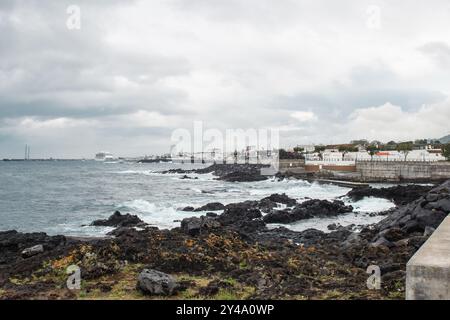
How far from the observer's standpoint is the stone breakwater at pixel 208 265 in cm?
857

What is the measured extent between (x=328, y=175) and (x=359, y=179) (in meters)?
5.95

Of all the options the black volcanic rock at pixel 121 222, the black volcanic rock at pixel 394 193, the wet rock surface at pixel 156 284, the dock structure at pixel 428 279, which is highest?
the dock structure at pixel 428 279

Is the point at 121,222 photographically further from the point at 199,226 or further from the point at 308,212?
the point at 308,212

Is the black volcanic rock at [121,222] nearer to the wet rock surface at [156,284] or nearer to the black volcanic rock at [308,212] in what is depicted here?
the black volcanic rock at [308,212]

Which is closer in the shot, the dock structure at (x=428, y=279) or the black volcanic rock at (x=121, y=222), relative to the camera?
the dock structure at (x=428, y=279)

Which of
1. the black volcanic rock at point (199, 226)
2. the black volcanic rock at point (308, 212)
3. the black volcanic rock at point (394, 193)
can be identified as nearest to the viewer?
the black volcanic rock at point (199, 226)

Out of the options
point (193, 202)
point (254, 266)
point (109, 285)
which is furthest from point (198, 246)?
point (193, 202)

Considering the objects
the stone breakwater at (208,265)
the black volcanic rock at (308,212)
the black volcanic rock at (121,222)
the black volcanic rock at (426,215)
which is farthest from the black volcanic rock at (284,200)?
the stone breakwater at (208,265)

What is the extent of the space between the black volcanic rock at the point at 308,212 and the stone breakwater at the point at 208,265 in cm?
812

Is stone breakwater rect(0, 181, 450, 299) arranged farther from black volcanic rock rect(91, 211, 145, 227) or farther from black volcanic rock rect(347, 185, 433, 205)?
black volcanic rock rect(347, 185, 433, 205)

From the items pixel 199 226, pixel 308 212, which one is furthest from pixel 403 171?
pixel 199 226

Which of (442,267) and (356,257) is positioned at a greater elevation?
(442,267)
